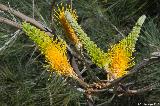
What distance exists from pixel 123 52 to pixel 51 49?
6 centimetres

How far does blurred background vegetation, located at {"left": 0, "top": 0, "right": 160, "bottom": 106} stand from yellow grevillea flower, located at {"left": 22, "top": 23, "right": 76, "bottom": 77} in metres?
0.77

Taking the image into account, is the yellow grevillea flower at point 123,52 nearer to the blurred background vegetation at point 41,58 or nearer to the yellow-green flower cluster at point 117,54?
the yellow-green flower cluster at point 117,54

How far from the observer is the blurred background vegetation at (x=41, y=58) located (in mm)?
1125

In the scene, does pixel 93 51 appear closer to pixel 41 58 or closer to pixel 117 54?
pixel 117 54

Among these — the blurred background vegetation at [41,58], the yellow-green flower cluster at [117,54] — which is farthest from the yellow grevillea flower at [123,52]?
the blurred background vegetation at [41,58]

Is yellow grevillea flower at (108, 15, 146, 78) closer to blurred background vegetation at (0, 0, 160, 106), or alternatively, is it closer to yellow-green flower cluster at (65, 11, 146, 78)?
yellow-green flower cluster at (65, 11, 146, 78)

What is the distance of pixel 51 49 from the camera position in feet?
0.98

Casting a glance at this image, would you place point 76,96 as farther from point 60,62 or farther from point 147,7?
point 60,62

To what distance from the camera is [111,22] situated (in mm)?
1178

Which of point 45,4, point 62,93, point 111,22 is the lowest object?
point 62,93

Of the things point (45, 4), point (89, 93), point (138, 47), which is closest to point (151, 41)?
point (138, 47)

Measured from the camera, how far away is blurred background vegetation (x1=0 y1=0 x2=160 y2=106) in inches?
44.3

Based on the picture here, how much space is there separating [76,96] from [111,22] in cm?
29

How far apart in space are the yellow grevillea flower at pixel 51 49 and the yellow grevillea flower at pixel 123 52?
0.14ft
